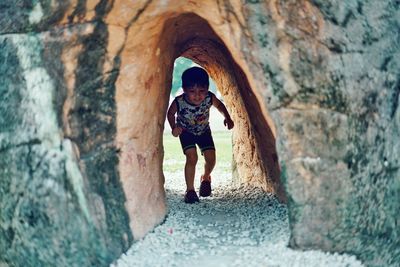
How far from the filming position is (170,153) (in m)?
12.0

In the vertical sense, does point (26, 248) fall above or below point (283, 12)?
below

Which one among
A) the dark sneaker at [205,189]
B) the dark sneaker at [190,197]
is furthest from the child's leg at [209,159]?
the dark sneaker at [190,197]

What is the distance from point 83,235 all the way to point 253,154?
3.12m

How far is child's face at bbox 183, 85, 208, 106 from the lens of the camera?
524 centimetres

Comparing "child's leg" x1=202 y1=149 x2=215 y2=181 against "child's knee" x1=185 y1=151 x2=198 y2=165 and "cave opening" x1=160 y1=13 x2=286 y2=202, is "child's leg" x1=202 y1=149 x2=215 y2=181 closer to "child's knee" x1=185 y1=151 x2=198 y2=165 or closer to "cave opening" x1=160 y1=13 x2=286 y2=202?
"child's knee" x1=185 y1=151 x2=198 y2=165

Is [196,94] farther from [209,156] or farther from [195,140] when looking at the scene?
[209,156]

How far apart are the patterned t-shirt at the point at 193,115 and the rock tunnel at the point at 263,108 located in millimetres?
1836

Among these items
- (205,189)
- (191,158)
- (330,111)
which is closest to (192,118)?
(191,158)

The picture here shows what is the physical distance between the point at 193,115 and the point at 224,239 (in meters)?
1.79

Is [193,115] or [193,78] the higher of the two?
[193,78]

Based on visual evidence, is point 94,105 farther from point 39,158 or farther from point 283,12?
point 283,12

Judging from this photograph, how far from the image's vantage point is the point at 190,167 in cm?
530

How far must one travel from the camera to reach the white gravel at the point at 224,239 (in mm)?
3355

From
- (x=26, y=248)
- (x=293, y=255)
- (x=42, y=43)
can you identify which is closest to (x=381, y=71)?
(x=293, y=255)
